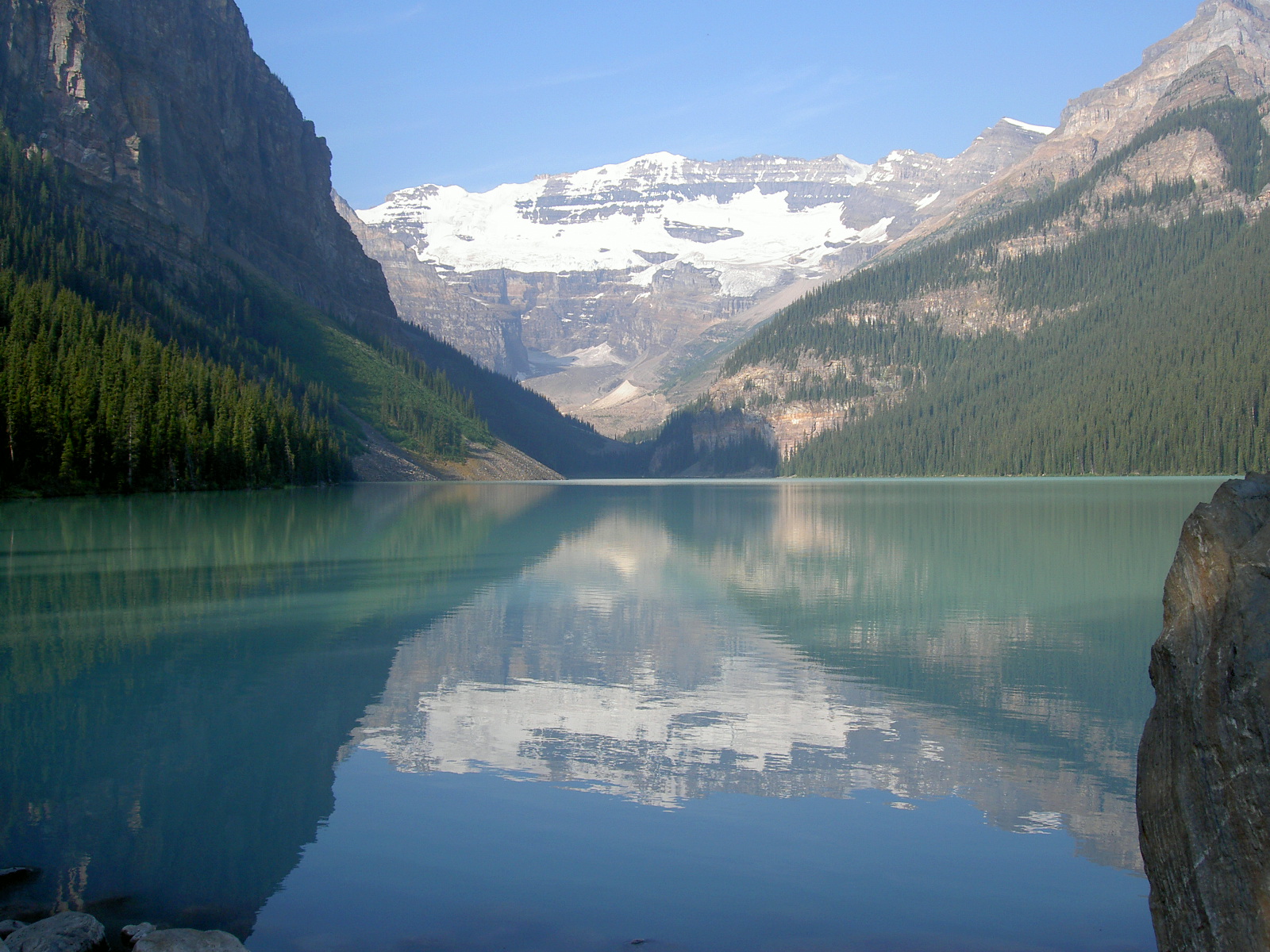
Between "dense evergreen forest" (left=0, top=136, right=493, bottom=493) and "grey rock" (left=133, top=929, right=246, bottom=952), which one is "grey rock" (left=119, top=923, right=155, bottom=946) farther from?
"dense evergreen forest" (left=0, top=136, right=493, bottom=493)

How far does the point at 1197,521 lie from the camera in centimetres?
666

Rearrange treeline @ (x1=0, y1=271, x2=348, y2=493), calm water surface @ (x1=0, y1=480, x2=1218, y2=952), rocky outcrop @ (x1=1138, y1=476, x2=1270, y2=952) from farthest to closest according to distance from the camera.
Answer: treeline @ (x1=0, y1=271, x2=348, y2=493)
calm water surface @ (x1=0, y1=480, x2=1218, y2=952)
rocky outcrop @ (x1=1138, y1=476, x2=1270, y2=952)

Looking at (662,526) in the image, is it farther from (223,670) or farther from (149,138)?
(149,138)

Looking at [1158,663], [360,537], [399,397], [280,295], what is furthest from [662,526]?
[280,295]

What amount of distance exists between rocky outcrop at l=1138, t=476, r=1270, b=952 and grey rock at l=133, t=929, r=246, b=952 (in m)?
6.90

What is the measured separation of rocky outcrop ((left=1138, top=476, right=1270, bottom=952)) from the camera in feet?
19.2

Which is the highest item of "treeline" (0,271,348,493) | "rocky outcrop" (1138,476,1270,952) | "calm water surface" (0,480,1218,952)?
"treeline" (0,271,348,493)

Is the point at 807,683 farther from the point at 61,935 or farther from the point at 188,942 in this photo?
the point at 61,935

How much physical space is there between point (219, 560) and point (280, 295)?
173209 millimetres

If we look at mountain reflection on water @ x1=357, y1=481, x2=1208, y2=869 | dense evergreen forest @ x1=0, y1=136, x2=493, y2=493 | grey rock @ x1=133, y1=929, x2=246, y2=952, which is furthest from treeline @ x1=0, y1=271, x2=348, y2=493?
grey rock @ x1=133, y1=929, x2=246, y2=952

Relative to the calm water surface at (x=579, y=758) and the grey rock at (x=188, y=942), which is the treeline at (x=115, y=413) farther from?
the grey rock at (x=188, y=942)

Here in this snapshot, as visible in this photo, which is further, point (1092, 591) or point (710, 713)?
point (1092, 591)

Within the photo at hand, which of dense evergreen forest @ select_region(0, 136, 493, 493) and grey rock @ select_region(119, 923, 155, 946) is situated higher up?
dense evergreen forest @ select_region(0, 136, 493, 493)

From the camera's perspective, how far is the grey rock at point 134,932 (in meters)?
8.67
